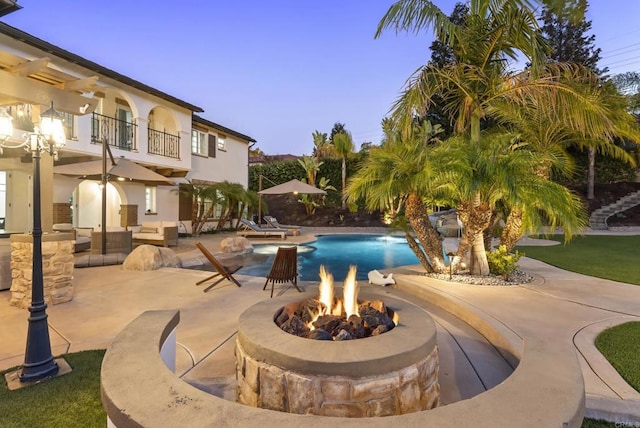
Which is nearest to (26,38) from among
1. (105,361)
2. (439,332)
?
(105,361)

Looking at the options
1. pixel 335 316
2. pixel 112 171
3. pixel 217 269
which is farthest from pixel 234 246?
pixel 335 316

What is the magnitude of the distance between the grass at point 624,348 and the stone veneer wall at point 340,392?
2.38 m

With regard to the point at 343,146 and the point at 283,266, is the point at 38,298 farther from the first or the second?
the point at 343,146

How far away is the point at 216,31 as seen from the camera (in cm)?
2333

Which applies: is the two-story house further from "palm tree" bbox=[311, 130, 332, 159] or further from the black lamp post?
"palm tree" bbox=[311, 130, 332, 159]

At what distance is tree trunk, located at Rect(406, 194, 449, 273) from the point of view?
773 centimetres

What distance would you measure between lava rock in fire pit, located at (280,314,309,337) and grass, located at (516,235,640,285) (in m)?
8.37

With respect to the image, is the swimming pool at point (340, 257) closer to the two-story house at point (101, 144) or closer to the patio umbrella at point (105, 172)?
the patio umbrella at point (105, 172)

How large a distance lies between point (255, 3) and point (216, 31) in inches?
228

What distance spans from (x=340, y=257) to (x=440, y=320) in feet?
26.5

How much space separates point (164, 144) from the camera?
619 inches

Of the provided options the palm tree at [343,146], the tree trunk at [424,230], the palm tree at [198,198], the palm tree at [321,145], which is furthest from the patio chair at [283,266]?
the palm tree at [321,145]

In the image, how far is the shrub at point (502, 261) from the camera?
744 cm

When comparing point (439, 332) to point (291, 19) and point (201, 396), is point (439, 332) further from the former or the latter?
point (291, 19)
